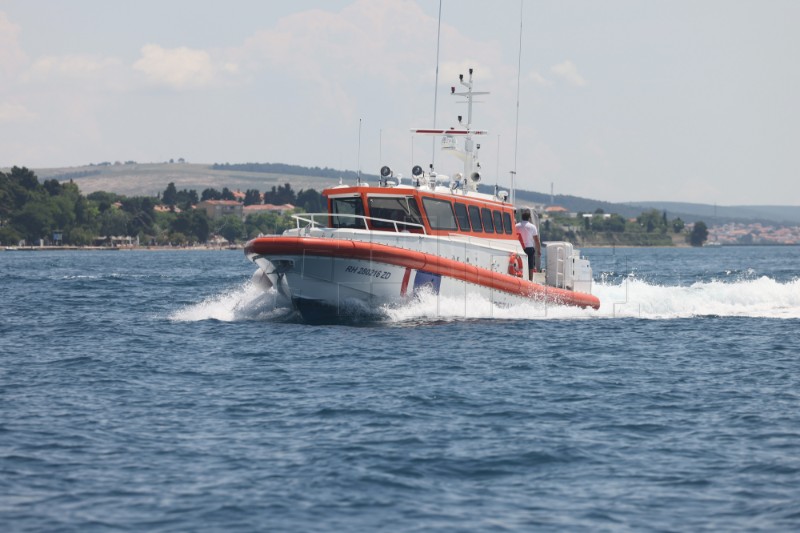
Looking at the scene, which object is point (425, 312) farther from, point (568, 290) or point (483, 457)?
point (483, 457)

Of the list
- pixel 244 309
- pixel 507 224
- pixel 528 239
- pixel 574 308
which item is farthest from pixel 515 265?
pixel 244 309

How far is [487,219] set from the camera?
29359 mm

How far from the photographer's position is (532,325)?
28.1m

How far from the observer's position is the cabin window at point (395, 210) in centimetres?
2725

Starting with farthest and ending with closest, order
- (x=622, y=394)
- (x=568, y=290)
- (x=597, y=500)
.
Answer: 1. (x=568, y=290)
2. (x=622, y=394)
3. (x=597, y=500)

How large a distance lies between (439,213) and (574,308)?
264 inches

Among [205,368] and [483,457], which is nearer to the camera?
[483,457]

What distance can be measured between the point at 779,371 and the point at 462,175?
456 inches

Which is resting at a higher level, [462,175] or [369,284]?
[462,175]

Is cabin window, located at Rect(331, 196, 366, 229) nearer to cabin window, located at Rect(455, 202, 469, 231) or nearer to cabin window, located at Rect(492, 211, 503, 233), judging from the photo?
cabin window, located at Rect(455, 202, 469, 231)

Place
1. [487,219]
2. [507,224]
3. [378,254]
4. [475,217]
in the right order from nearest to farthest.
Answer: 1. [378,254]
2. [475,217]
3. [487,219]
4. [507,224]

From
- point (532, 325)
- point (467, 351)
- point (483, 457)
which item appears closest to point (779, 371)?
point (467, 351)

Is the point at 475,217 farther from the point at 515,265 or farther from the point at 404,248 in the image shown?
the point at 404,248

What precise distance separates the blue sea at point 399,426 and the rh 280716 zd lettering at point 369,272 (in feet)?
3.36
